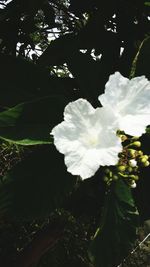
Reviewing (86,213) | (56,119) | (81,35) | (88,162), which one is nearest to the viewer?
(88,162)

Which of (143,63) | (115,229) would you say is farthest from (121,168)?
(143,63)

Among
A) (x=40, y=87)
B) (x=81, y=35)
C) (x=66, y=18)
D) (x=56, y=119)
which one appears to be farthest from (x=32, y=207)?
(x=66, y=18)

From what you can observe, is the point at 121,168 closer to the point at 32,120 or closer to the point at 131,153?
the point at 131,153

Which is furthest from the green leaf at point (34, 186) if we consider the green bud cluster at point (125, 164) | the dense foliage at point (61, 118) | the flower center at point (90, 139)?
the flower center at point (90, 139)

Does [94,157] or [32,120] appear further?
[32,120]

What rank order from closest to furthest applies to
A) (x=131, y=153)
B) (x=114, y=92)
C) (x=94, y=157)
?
(x=94, y=157), (x=114, y=92), (x=131, y=153)

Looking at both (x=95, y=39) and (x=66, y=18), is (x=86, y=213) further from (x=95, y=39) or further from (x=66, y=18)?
(x=66, y=18)

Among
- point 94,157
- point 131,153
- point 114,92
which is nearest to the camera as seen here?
point 94,157
